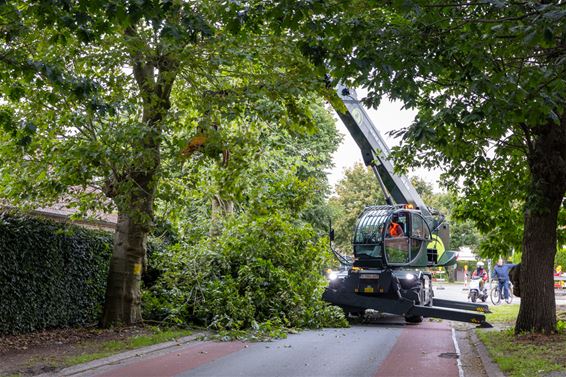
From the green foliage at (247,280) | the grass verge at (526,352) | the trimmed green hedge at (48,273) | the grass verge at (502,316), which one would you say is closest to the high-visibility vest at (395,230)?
the green foliage at (247,280)

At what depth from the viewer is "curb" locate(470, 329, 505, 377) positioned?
387 inches

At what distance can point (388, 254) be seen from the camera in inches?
769

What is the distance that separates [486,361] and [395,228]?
855cm

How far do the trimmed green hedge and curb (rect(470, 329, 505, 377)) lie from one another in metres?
8.24

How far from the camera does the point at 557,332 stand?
13648mm

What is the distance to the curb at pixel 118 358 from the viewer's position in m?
9.82

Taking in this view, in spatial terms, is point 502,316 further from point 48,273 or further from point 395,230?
point 48,273

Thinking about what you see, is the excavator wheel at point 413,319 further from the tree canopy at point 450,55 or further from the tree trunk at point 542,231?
the tree canopy at point 450,55

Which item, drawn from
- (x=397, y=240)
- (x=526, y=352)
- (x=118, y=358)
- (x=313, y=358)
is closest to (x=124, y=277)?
(x=118, y=358)

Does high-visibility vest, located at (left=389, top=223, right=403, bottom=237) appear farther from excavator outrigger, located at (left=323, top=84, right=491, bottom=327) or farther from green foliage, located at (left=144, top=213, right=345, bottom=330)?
green foliage, located at (left=144, top=213, right=345, bottom=330)

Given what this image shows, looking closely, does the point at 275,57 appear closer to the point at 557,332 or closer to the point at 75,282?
the point at 75,282

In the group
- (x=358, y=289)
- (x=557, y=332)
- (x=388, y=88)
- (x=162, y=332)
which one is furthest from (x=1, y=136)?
(x=557, y=332)

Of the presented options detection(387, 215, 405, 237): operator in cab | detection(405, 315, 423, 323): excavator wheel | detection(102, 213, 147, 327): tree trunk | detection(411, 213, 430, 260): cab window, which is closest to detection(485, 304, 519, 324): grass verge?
detection(405, 315, 423, 323): excavator wheel

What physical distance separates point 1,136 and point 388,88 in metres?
7.92
